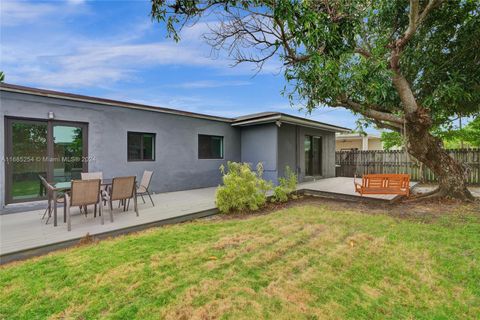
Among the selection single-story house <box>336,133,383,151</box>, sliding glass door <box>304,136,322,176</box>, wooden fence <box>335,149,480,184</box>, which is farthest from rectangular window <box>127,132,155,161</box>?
single-story house <box>336,133,383,151</box>

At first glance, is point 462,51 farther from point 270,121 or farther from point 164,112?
point 164,112

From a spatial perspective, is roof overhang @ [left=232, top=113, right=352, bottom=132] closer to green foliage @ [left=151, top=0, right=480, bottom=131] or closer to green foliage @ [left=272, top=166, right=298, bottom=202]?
green foliage @ [left=151, top=0, right=480, bottom=131]

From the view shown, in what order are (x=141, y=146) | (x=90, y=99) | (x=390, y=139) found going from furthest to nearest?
(x=390, y=139), (x=141, y=146), (x=90, y=99)

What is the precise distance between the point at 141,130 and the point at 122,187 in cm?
342

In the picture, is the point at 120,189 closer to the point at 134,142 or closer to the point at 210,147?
the point at 134,142

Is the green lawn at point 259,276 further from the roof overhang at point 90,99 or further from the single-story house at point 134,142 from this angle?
the roof overhang at point 90,99

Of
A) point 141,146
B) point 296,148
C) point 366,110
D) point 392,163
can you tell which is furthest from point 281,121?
point 392,163

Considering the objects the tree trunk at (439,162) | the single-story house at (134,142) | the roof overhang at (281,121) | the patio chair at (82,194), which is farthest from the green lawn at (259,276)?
the roof overhang at (281,121)

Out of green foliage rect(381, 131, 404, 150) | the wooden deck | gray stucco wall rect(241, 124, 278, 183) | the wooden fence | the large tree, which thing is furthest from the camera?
green foliage rect(381, 131, 404, 150)

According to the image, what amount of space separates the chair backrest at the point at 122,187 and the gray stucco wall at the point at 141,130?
2.55 m

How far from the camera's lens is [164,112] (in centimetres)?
865

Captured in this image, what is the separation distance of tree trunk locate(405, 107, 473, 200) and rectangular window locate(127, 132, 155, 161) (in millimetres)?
8163

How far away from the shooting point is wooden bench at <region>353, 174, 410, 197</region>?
7.22m

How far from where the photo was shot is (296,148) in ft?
36.0
